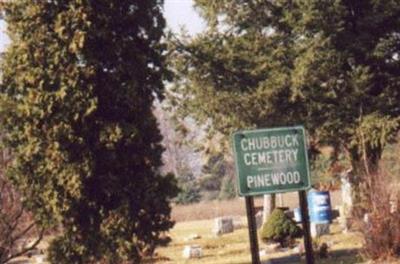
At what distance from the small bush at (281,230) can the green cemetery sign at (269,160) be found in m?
12.3

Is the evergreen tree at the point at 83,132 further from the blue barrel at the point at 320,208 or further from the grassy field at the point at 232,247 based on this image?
the blue barrel at the point at 320,208

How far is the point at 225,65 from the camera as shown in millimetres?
26125

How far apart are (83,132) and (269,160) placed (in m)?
5.93

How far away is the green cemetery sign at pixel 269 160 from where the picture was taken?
9.77 meters

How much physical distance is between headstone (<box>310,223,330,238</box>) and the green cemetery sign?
15.2 metres

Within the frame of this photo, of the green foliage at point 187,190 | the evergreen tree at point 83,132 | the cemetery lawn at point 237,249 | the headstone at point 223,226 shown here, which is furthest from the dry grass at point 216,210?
the evergreen tree at point 83,132

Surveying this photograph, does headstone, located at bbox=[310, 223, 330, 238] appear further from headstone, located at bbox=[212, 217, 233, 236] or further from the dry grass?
the dry grass

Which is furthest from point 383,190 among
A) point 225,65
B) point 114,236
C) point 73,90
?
point 225,65

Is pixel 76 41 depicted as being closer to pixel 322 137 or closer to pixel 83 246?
pixel 83 246

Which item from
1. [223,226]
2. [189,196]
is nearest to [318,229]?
[223,226]

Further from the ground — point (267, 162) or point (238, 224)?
point (267, 162)

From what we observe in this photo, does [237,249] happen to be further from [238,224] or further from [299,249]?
[238,224]

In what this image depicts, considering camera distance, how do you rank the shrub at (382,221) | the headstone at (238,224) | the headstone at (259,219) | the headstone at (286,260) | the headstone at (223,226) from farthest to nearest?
the headstone at (259,219)
the headstone at (238,224)
the headstone at (223,226)
the headstone at (286,260)
the shrub at (382,221)

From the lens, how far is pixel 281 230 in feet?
72.3
